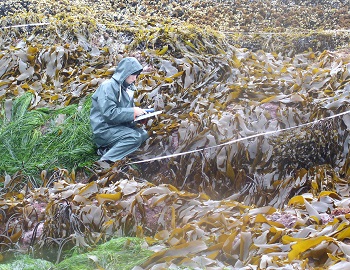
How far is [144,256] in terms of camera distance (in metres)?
2.87

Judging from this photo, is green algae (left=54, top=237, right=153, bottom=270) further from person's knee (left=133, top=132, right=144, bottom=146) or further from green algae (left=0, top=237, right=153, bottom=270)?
person's knee (left=133, top=132, right=144, bottom=146)

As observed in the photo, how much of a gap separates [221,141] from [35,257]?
191 centimetres

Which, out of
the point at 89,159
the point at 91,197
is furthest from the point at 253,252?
the point at 89,159

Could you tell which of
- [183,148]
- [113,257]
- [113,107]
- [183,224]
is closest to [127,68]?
[113,107]

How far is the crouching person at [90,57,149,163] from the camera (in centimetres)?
476

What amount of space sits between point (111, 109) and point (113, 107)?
0.08 ft

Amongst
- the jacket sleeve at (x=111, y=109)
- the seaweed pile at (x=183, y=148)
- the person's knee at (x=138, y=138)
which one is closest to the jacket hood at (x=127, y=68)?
the jacket sleeve at (x=111, y=109)

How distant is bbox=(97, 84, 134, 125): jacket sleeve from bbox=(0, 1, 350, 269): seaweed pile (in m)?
0.36

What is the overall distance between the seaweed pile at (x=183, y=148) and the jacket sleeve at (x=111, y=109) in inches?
14.1

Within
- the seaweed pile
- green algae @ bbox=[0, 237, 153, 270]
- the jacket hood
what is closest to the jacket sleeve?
the jacket hood

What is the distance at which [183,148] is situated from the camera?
4730mm

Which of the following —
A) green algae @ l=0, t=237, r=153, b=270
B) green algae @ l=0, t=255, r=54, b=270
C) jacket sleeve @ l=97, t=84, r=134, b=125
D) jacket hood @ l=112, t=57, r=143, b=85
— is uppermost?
jacket hood @ l=112, t=57, r=143, b=85

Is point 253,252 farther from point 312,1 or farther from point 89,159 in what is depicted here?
point 312,1

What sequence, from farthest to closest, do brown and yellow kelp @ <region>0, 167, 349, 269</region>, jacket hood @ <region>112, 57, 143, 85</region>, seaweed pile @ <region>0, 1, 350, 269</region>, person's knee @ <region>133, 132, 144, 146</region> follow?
1. person's knee @ <region>133, 132, 144, 146</region>
2. jacket hood @ <region>112, 57, 143, 85</region>
3. seaweed pile @ <region>0, 1, 350, 269</region>
4. brown and yellow kelp @ <region>0, 167, 349, 269</region>
